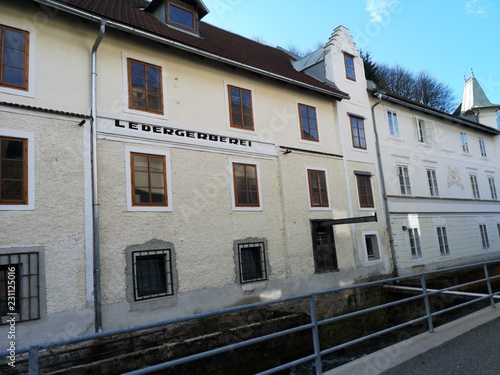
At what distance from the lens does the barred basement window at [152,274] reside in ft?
29.4

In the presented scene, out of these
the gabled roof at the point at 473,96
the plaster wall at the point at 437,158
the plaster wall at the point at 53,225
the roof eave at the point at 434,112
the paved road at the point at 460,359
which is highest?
the gabled roof at the point at 473,96

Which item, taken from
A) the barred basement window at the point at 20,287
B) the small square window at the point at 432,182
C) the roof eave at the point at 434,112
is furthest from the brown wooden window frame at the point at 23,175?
the small square window at the point at 432,182

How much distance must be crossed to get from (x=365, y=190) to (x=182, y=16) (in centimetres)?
966

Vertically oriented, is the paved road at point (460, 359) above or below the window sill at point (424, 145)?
below

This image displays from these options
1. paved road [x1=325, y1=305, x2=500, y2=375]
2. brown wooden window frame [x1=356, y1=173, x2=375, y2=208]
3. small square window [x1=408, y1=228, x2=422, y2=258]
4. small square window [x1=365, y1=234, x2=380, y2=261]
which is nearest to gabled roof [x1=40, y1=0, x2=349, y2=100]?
brown wooden window frame [x1=356, y1=173, x2=375, y2=208]

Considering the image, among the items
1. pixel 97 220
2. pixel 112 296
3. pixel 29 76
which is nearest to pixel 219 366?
pixel 112 296

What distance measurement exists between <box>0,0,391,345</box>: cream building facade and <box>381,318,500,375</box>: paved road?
574 centimetres

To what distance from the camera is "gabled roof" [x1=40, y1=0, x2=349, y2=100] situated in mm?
9062

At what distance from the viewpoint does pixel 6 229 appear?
287 inches

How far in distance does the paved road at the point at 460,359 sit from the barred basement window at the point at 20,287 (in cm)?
667

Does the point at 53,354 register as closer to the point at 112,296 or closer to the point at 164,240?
the point at 112,296

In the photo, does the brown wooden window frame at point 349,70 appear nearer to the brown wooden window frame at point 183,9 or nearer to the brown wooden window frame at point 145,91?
the brown wooden window frame at point 183,9

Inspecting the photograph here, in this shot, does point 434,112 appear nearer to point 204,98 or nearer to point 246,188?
point 246,188

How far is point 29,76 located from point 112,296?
5.31m
